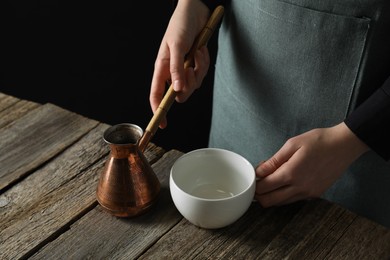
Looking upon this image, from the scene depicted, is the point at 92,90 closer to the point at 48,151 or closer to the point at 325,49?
the point at 48,151

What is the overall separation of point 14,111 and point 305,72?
0.64 m

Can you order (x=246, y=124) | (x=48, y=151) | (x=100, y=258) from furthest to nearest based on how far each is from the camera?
(x=246, y=124) < (x=48, y=151) < (x=100, y=258)

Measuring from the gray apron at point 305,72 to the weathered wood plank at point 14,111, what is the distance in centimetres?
46

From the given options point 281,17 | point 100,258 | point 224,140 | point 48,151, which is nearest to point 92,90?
point 224,140

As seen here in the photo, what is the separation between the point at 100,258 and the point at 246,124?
55cm

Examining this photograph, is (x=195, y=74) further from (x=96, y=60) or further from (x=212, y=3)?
(x=96, y=60)

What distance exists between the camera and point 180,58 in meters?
1.05

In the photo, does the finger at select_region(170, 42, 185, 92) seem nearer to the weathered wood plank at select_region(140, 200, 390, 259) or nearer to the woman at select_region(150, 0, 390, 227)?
the woman at select_region(150, 0, 390, 227)

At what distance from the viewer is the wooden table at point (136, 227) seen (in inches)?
33.5

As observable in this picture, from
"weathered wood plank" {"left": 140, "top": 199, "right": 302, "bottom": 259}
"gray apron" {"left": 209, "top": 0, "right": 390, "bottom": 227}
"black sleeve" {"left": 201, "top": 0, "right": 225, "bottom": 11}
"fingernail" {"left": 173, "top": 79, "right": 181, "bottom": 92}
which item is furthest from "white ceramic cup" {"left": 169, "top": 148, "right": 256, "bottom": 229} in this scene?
"black sleeve" {"left": 201, "top": 0, "right": 225, "bottom": 11}

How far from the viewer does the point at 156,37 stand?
1925 millimetres

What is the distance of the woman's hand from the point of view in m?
0.93

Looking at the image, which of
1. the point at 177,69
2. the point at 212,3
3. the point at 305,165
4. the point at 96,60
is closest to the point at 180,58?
the point at 177,69

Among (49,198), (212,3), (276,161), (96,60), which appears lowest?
(96,60)
